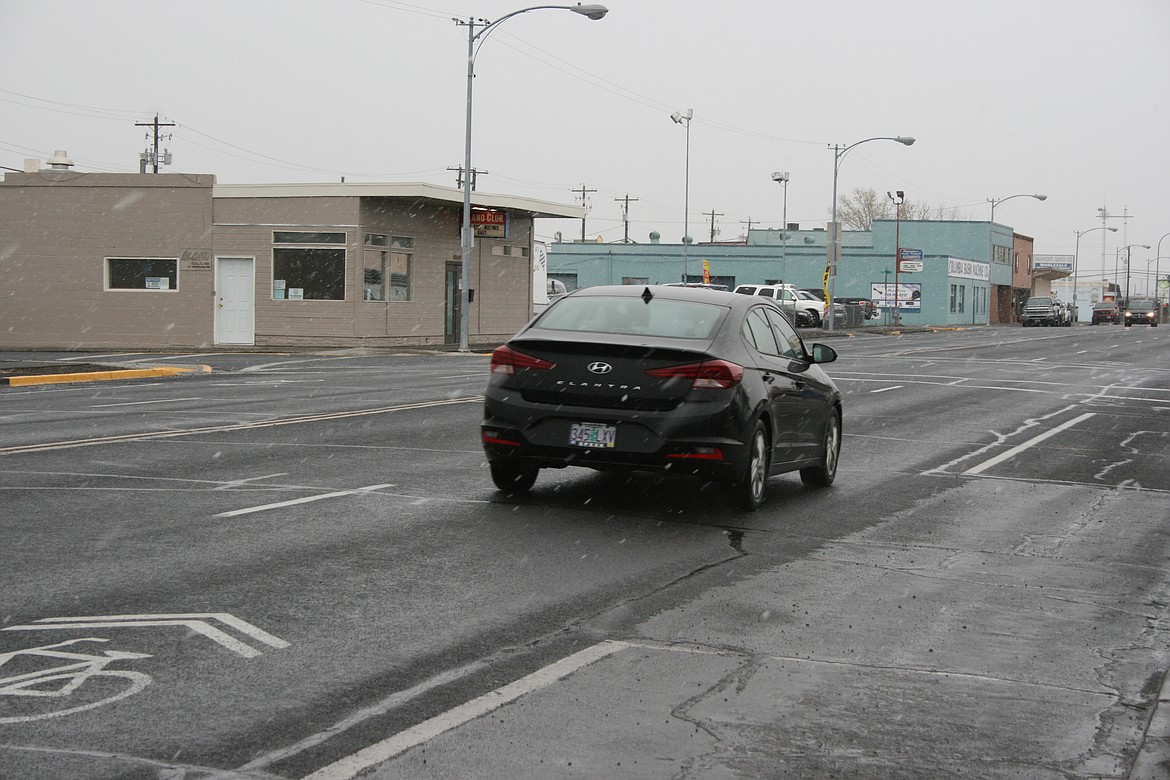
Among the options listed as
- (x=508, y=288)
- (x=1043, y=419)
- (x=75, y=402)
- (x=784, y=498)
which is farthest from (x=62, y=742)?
(x=508, y=288)

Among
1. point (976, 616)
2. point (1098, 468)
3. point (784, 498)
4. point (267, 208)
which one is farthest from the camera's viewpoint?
point (267, 208)

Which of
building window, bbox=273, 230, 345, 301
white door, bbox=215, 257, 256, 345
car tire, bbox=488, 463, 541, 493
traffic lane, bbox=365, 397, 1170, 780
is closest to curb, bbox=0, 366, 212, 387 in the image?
building window, bbox=273, 230, 345, 301

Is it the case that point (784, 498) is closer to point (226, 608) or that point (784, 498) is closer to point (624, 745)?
point (226, 608)

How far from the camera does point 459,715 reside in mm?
4828

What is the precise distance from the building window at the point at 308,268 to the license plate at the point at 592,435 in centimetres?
2998

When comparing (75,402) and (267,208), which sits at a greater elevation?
(267,208)

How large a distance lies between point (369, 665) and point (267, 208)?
114 ft

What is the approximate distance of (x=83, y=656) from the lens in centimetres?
542

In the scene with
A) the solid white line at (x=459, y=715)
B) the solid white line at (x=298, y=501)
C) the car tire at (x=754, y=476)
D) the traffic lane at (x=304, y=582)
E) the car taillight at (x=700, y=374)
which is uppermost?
the car taillight at (x=700, y=374)

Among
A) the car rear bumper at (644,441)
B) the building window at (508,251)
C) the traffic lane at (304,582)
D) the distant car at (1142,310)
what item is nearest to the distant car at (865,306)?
the distant car at (1142,310)

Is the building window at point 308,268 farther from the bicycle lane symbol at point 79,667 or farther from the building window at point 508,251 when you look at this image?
the bicycle lane symbol at point 79,667

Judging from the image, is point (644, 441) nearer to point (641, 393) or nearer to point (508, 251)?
point (641, 393)

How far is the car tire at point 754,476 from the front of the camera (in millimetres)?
9523

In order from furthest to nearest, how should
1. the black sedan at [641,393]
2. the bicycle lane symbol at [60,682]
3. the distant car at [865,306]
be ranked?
1. the distant car at [865,306]
2. the black sedan at [641,393]
3. the bicycle lane symbol at [60,682]
